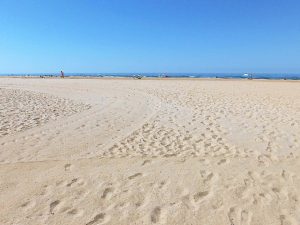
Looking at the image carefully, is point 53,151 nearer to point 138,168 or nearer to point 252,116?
point 138,168

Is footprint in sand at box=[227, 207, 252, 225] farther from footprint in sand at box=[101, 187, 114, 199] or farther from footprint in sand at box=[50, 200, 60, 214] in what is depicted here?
footprint in sand at box=[50, 200, 60, 214]

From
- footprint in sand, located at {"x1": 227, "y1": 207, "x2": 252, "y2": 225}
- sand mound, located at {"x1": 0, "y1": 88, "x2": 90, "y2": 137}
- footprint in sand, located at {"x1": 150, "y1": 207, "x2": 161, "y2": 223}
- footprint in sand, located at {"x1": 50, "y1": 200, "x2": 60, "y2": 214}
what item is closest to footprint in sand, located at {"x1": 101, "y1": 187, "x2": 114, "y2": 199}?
footprint in sand, located at {"x1": 50, "y1": 200, "x2": 60, "y2": 214}

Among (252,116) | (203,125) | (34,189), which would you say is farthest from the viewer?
(252,116)

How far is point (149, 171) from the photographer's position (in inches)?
275

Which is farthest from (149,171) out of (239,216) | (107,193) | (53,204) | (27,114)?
(27,114)

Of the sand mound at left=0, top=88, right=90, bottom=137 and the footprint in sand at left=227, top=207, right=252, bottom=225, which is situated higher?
the sand mound at left=0, top=88, right=90, bottom=137

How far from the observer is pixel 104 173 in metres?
6.83

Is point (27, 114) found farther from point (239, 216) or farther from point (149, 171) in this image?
point (239, 216)

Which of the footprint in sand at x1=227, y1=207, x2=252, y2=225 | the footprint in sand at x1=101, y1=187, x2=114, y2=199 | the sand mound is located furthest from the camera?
the sand mound

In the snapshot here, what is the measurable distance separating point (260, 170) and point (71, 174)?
4529mm

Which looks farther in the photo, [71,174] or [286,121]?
[286,121]

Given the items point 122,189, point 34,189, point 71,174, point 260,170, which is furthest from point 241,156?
point 34,189

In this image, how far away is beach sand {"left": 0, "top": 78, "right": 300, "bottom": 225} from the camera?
5.16 meters

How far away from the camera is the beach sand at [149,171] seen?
516cm
